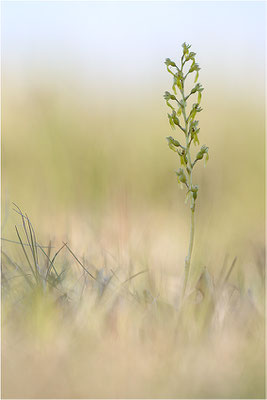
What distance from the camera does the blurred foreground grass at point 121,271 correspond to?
4.25 ft

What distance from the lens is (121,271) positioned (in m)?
2.01

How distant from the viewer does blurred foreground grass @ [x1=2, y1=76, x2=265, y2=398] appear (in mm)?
1296

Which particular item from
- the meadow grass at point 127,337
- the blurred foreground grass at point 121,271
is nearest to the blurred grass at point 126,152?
the blurred foreground grass at point 121,271

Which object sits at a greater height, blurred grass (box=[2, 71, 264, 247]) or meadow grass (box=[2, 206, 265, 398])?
blurred grass (box=[2, 71, 264, 247])

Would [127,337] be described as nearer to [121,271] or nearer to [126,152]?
[121,271]

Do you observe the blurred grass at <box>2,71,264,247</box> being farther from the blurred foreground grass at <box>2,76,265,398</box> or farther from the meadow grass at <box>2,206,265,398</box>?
the meadow grass at <box>2,206,265,398</box>

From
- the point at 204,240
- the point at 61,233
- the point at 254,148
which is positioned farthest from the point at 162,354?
the point at 254,148

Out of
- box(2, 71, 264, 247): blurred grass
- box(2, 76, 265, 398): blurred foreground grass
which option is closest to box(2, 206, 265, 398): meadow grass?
box(2, 76, 265, 398): blurred foreground grass

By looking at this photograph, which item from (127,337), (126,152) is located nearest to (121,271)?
(127,337)

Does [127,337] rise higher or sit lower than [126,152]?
lower

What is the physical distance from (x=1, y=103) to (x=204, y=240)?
3.13 meters

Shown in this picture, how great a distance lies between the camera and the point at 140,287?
6.33 feet

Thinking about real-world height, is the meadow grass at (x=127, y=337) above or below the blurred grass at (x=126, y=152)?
below

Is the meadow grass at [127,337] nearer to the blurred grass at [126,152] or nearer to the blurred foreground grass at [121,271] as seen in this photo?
the blurred foreground grass at [121,271]
